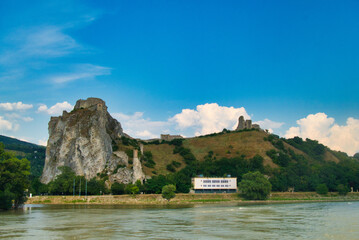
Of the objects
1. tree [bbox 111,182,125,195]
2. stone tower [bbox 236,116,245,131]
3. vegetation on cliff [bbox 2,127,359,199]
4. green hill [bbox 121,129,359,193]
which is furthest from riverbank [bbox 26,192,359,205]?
stone tower [bbox 236,116,245,131]

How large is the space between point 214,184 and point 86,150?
45.5 metres

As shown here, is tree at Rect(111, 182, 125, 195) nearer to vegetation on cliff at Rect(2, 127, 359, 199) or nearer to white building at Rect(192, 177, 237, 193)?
vegetation on cliff at Rect(2, 127, 359, 199)

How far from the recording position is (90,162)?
4737 inches

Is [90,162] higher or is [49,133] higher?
[49,133]

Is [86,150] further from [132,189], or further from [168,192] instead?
[168,192]

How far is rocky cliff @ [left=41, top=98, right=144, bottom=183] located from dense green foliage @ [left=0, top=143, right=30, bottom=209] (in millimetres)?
48483

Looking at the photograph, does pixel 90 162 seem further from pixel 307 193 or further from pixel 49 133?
pixel 307 193

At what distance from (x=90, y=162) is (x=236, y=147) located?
7295 centimetres

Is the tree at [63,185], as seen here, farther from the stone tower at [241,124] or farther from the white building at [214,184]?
the stone tower at [241,124]

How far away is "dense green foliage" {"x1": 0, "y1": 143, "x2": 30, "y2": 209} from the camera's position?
6164cm

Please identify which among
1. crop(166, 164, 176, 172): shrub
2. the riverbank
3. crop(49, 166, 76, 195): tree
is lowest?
the riverbank

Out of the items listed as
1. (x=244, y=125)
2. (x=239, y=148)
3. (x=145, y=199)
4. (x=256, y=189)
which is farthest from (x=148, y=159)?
(x=244, y=125)

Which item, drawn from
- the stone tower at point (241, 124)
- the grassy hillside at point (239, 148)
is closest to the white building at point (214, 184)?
the grassy hillside at point (239, 148)

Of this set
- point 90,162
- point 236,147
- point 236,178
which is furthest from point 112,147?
point 236,147
